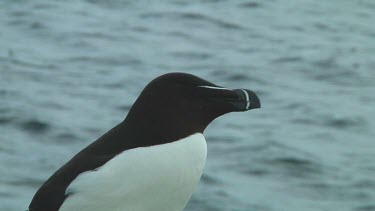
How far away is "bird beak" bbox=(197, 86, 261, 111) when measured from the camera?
5207 millimetres

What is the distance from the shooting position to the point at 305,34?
12586mm

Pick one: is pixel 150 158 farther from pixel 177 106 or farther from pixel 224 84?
pixel 224 84

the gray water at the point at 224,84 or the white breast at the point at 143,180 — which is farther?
the gray water at the point at 224,84

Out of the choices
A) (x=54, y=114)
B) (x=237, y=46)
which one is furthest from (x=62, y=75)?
(x=237, y=46)

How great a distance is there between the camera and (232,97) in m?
5.27

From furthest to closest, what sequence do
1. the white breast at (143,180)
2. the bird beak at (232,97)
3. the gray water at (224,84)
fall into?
the gray water at (224,84) < the bird beak at (232,97) < the white breast at (143,180)

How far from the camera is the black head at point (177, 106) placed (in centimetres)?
514

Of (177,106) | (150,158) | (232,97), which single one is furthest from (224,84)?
(150,158)

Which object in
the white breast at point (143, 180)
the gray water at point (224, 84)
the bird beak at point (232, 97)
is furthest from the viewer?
the gray water at point (224, 84)

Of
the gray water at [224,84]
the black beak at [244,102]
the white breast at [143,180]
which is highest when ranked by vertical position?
the black beak at [244,102]

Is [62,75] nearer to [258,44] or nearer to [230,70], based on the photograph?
[230,70]

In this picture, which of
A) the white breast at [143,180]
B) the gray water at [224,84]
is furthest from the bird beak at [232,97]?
the gray water at [224,84]

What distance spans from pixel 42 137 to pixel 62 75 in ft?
5.05

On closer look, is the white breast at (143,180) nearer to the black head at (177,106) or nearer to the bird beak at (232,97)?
the black head at (177,106)
